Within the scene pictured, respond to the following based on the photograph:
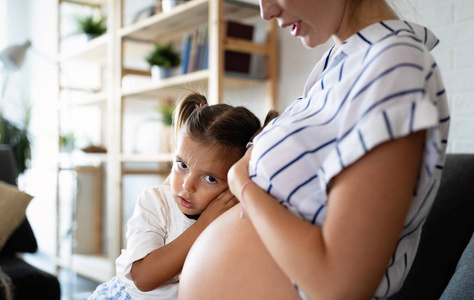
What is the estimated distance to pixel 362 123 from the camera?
64 centimetres

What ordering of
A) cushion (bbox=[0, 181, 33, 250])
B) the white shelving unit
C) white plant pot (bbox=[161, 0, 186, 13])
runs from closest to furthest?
cushion (bbox=[0, 181, 33, 250]) → the white shelving unit → white plant pot (bbox=[161, 0, 186, 13])

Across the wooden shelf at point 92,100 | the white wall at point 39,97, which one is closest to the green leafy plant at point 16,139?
the white wall at point 39,97

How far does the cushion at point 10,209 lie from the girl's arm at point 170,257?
4.88ft

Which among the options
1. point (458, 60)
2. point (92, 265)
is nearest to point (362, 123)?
point (458, 60)

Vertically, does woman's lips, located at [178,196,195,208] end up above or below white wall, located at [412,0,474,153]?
below

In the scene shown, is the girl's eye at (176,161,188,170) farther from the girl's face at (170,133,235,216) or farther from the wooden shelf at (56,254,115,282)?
the wooden shelf at (56,254,115,282)

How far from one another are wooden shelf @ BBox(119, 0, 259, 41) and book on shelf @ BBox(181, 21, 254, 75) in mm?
131

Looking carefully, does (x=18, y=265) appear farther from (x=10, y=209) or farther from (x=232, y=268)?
(x=232, y=268)

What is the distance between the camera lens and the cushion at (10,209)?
90.9 inches

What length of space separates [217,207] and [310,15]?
49 centimetres

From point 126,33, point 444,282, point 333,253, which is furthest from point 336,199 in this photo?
point 126,33

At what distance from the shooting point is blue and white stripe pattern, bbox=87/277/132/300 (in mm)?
1212

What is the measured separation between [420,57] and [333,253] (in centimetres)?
30

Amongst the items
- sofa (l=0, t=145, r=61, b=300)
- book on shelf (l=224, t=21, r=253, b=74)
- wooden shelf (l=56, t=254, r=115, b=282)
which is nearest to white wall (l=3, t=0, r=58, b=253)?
wooden shelf (l=56, t=254, r=115, b=282)
